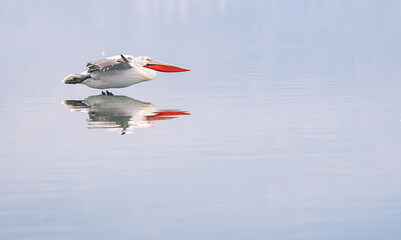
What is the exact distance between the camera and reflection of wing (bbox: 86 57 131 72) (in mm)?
17844

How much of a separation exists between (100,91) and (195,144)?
23.7ft

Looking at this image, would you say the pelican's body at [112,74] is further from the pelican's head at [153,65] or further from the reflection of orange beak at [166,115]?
the reflection of orange beak at [166,115]

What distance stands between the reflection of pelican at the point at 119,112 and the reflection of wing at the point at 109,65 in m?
0.75

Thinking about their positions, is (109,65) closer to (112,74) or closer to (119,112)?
(112,74)

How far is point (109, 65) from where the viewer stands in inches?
701

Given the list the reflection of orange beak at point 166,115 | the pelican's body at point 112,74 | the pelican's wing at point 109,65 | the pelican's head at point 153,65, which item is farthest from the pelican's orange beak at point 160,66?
the reflection of orange beak at point 166,115

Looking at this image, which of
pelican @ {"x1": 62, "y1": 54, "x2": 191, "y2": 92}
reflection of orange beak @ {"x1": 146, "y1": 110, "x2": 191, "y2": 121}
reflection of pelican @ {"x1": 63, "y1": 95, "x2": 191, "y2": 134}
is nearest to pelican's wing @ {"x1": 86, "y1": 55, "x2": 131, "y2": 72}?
pelican @ {"x1": 62, "y1": 54, "x2": 191, "y2": 92}

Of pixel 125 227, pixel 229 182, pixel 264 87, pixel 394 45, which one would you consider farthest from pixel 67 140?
pixel 394 45

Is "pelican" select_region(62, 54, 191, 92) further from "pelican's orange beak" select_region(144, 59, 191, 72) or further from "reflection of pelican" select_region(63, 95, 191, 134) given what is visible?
A: "reflection of pelican" select_region(63, 95, 191, 134)

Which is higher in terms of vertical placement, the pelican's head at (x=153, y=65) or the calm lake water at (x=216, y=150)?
the pelican's head at (x=153, y=65)

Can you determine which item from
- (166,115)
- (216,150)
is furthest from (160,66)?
(216,150)

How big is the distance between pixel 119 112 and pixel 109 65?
293 centimetres

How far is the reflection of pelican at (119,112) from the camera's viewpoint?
13.8m

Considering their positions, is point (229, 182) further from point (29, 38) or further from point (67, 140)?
point (29, 38)
